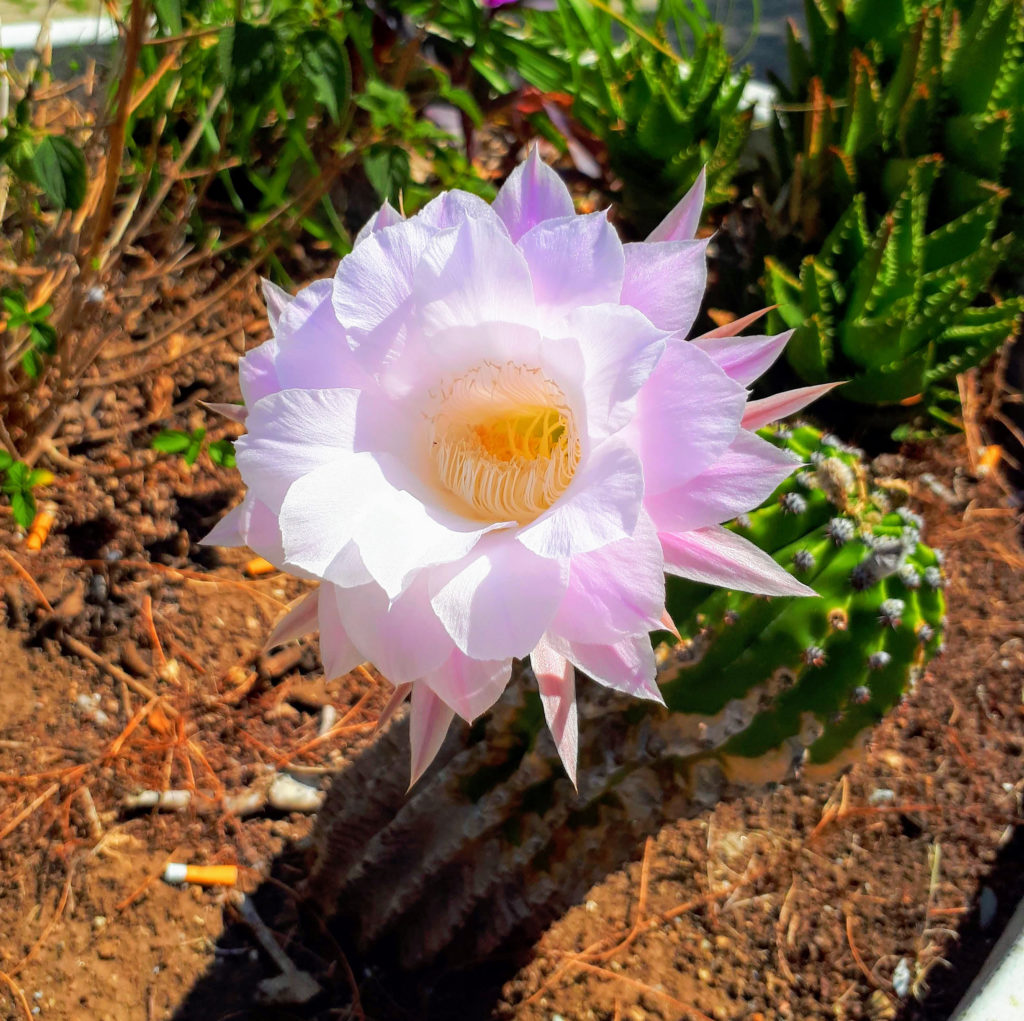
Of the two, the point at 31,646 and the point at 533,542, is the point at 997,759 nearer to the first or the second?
the point at 533,542

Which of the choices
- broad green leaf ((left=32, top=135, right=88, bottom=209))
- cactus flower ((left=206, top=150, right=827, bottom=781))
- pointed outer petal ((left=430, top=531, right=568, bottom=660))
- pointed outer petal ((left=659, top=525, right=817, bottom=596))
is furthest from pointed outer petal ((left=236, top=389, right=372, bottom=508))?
broad green leaf ((left=32, top=135, right=88, bottom=209))

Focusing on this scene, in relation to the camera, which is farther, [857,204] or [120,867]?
[857,204]

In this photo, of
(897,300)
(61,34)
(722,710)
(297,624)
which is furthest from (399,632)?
(61,34)

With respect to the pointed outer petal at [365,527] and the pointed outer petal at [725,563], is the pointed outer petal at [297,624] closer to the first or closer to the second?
the pointed outer petal at [365,527]

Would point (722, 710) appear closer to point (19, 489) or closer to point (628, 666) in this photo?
point (628, 666)

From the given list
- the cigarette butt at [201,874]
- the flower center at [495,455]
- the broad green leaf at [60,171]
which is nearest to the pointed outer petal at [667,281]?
the flower center at [495,455]

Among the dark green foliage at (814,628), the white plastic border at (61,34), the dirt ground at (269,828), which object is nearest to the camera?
the dark green foliage at (814,628)

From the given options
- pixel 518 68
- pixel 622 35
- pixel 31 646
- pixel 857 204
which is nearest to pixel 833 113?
pixel 857 204
